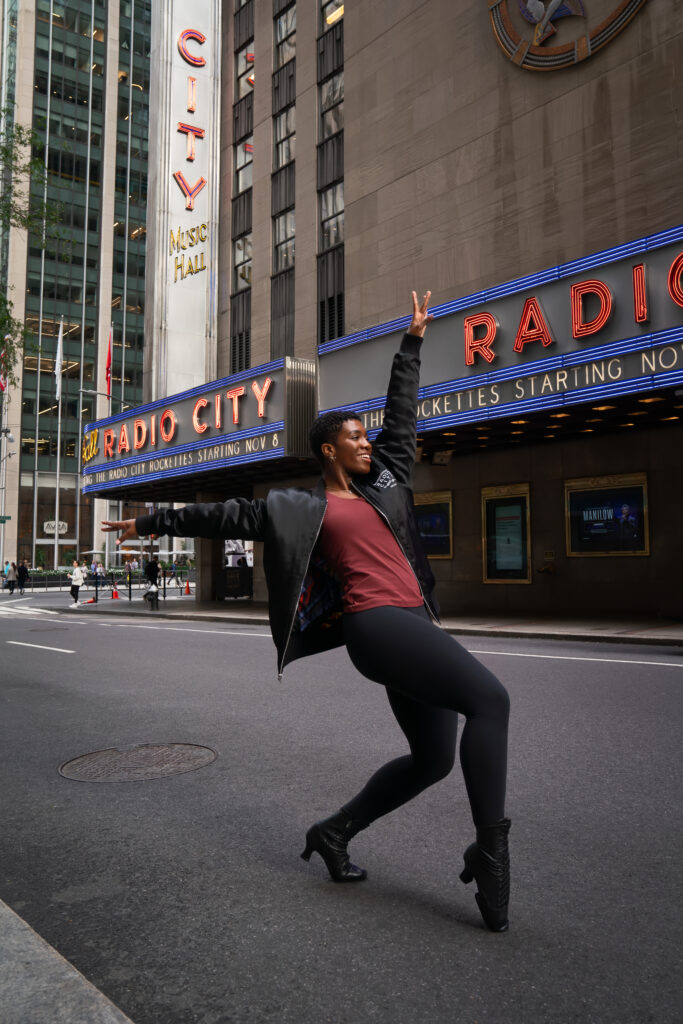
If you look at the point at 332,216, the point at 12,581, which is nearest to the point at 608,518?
the point at 332,216

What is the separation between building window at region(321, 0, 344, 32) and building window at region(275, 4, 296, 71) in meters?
1.74

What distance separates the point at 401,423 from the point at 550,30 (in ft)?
62.4

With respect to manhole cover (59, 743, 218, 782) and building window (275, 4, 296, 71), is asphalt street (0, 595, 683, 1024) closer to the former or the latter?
manhole cover (59, 743, 218, 782)

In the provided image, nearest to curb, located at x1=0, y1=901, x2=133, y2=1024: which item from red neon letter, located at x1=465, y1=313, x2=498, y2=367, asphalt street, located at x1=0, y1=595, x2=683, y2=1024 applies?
asphalt street, located at x1=0, y1=595, x2=683, y2=1024

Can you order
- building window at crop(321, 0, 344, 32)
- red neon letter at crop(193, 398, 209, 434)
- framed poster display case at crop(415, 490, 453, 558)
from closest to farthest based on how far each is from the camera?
framed poster display case at crop(415, 490, 453, 558), red neon letter at crop(193, 398, 209, 434), building window at crop(321, 0, 344, 32)

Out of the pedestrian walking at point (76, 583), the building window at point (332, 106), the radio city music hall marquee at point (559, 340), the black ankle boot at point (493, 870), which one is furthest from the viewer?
the pedestrian walking at point (76, 583)

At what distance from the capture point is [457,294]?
20281 millimetres

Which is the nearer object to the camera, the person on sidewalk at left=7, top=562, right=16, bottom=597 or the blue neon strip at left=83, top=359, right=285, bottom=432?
the blue neon strip at left=83, top=359, right=285, bottom=432

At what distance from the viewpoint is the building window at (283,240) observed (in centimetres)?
2720

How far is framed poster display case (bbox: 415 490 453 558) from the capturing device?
20781mm

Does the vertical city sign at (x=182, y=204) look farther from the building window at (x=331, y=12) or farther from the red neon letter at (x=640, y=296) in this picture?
the red neon letter at (x=640, y=296)

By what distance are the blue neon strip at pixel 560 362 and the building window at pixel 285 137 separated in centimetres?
1482

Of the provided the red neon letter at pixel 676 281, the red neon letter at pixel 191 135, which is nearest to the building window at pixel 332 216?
the red neon letter at pixel 191 135

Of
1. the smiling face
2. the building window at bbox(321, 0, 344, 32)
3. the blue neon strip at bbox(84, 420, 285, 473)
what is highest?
the building window at bbox(321, 0, 344, 32)
